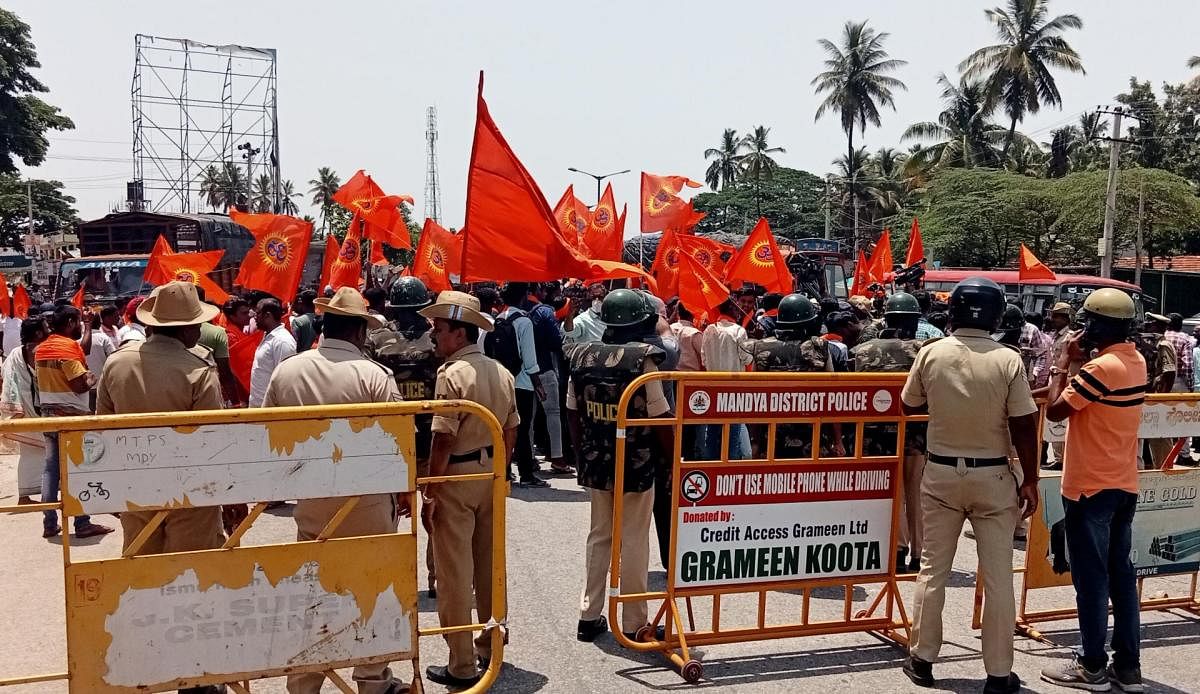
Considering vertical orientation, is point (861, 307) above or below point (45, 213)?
below

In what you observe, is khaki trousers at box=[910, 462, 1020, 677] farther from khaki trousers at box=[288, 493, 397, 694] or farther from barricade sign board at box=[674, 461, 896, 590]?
khaki trousers at box=[288, 493, 397, 694]

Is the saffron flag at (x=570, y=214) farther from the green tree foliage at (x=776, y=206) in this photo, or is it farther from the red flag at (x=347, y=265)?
the green tree foliage at (x=776, y=206)

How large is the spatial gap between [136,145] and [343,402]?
42653 mm

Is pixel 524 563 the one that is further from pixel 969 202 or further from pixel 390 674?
pixel 969 202

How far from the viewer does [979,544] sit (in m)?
4.59

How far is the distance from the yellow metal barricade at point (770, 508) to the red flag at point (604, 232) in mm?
9655

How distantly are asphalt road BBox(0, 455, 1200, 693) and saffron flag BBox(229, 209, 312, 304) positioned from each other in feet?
14.0

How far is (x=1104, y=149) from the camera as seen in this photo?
149ft

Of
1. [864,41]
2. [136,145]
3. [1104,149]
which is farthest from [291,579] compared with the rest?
[864,41]

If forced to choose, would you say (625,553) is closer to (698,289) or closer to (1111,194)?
(698,289)

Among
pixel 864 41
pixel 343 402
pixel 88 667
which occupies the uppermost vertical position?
pixel 864 41

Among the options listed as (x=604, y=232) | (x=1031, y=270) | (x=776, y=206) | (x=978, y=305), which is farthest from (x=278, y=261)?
(x=776, y=206)

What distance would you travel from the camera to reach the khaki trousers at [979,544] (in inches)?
176

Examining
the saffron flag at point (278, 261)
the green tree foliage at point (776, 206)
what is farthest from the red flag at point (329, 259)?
the green tree foliage at point (776, 206)
